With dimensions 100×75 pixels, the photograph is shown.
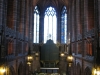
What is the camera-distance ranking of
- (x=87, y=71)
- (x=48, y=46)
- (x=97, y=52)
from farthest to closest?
(x=48, y=46) → (x=87, y=71) → (x=97, y=52)

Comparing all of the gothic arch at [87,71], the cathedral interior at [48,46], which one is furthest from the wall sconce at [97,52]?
the gothic arch at [87,71]

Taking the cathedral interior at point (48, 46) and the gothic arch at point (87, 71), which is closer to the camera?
the cathedral interior at point (48, 46)

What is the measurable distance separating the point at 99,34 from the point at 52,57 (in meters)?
29.1

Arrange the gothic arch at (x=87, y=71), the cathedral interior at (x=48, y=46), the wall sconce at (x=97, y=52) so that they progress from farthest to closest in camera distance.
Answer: the gothic arch at (x=87, y=71) → the cathedral interior at (x=48, y=46) → the wall sconce at (x=97, y=52)

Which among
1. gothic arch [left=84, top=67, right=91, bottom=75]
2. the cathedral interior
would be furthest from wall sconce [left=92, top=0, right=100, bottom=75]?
gothic arch [left=84, top=67, right=91, bottom=75]

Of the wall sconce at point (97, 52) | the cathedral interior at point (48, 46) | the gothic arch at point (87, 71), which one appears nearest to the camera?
the wall sconce at point (97, 52)

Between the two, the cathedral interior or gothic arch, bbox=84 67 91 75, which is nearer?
the cathedral interior

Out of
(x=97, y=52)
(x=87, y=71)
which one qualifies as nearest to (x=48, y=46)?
(x=87, y=71)

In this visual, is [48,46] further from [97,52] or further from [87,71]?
[97,52]

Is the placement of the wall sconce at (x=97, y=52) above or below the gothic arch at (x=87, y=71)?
above

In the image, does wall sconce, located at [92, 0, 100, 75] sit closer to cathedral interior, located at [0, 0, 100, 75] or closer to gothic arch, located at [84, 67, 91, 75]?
cathedral interior, located at [0, 0, 100, 75]

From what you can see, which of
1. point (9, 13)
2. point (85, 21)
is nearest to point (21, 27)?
point (9, 13)

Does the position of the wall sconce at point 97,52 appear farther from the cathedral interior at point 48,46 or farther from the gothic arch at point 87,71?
the gothic arch at point 87,71

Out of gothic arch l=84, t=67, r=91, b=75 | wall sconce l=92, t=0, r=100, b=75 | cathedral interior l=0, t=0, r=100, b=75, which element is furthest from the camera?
gothic arch l=84, t=67, r=91, b=75
